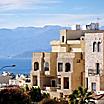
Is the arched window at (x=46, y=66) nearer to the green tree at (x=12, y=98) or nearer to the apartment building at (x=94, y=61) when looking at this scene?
the apartment building at (x=94, y=61)

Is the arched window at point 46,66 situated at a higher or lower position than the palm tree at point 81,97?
higher

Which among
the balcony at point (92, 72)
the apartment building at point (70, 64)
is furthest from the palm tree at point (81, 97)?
the balcony at point (92, 72)

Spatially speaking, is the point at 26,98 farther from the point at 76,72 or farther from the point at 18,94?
the point at 76,72

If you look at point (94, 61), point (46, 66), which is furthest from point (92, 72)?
point (46, 66)

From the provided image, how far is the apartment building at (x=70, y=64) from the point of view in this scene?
6106cm

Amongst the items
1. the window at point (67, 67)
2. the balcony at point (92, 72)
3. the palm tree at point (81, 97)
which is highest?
the window at point (67, 67)

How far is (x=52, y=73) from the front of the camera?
65.9 metres

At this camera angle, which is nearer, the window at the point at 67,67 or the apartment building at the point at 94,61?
the apartment building at the point at 94,61

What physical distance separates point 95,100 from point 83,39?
37.5 ft

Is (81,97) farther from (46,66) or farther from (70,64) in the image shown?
(46,66)

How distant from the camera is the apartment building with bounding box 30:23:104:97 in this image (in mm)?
61062

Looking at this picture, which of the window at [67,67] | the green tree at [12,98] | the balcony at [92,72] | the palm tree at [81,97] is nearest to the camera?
the green tree at [12,98]

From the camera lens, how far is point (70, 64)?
62812 millimetres

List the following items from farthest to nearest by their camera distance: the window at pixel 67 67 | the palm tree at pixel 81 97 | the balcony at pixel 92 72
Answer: the window at pixel 67 67, the balcony at pixel 92 72, the palm tree at pixel 81 97
